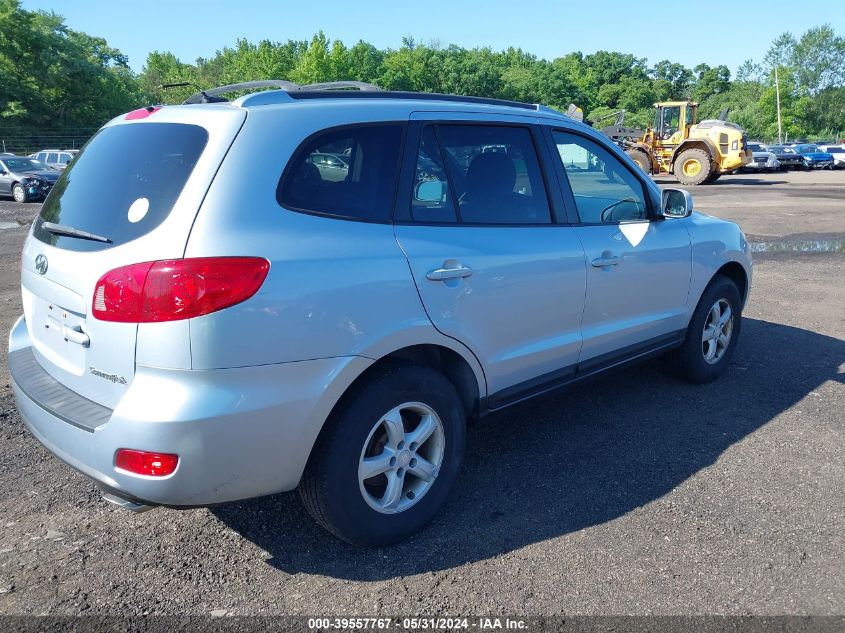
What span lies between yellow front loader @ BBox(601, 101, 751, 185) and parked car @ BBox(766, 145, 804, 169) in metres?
14.4

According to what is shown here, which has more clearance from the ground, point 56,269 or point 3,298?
point 56,269

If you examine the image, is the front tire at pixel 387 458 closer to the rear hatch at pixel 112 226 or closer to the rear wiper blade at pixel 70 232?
the rear hatch at pixel 112 226

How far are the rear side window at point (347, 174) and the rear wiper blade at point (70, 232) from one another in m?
0.70

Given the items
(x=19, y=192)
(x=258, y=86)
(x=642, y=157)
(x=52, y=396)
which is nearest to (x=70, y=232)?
(x=52, y=396)

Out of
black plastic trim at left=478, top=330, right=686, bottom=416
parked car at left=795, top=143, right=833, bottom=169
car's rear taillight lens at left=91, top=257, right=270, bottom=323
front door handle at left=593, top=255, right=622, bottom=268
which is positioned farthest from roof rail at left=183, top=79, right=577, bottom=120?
parked car at left=795, top=143, right=833, bottom=169

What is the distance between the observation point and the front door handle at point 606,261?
3.83 metres

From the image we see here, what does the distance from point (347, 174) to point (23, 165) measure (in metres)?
24.8

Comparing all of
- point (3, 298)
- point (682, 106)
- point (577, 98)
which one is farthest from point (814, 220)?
point (577, 98)

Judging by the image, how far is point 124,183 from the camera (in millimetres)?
2752

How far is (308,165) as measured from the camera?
9.05ft

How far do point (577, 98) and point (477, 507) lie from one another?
325ft

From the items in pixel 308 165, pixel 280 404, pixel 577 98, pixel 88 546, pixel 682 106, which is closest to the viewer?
pixel 280 404

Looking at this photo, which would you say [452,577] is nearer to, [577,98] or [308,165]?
[308,165]

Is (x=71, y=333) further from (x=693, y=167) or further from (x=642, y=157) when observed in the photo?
(x=693, y=167)
